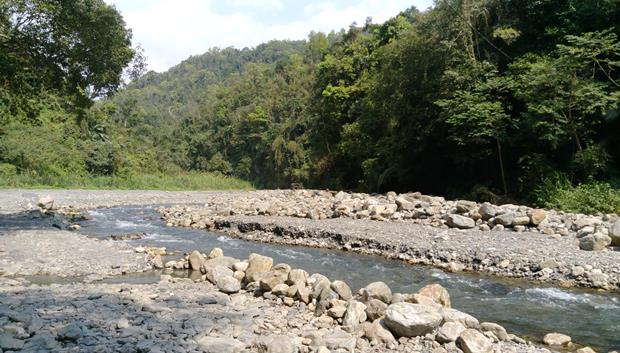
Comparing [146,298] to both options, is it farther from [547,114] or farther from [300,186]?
[300,186]

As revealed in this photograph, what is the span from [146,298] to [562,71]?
52.4 ft

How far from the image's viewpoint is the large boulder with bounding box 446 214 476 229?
46.9 feet

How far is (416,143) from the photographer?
25781mm

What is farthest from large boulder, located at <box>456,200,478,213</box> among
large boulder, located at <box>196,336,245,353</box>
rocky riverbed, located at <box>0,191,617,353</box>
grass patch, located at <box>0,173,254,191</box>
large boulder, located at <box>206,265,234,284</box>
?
grass patch, located at <box>0,173,254,191</box>

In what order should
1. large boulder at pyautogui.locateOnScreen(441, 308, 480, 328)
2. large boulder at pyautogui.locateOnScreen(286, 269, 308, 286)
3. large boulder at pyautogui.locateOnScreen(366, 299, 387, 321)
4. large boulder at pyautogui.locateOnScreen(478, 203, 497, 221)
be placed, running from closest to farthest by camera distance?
1. large boulder at pyautogui.locateOnScreen(441, 308, 480, 328)
2. large boulder at pyautogui.locateOnScreen(366, 299, 387, 321)
3. large boulder at pyautogui.locateOnScreen(286, 269, 308, 286)
4. large boulder at pyautogui.locateOnScreen(478, 203, 497, 221)

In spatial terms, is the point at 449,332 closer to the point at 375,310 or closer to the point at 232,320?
the point at 375,310

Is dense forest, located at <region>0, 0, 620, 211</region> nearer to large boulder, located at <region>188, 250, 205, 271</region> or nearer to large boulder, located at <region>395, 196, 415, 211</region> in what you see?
large boulder, located at <region>395, 196, 415, 211</region>

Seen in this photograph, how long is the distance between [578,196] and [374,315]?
1252 cm

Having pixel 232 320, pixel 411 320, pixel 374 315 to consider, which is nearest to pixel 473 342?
pixel 411 320

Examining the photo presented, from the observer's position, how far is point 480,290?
30.8 feet

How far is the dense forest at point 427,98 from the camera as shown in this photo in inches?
560

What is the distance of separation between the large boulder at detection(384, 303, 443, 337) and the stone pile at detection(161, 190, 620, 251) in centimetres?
685

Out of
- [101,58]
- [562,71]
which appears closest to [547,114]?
[562,71]

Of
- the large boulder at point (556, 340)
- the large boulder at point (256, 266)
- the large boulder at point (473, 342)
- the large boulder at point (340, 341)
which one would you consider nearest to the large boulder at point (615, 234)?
the large boulder at point (556, 340)
